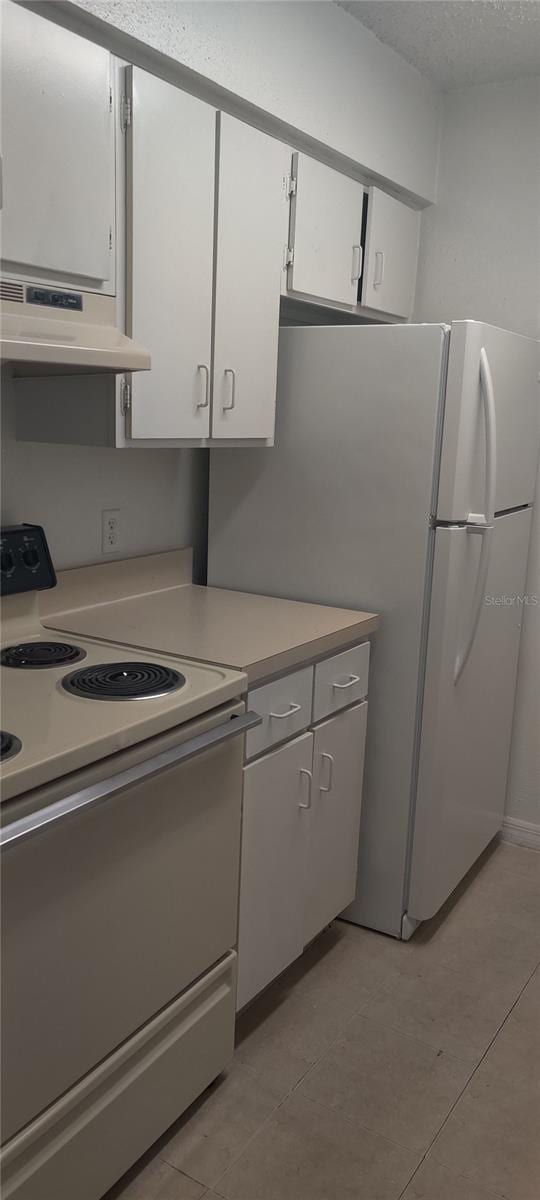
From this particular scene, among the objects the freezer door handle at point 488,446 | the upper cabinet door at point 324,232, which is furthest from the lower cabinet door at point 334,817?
the upper cabinet door at point 324,232

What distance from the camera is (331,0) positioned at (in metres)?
2.33

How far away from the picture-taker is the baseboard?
3.18m

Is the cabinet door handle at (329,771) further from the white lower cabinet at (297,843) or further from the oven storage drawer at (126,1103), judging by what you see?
the oven storage drawer at (126,1103)

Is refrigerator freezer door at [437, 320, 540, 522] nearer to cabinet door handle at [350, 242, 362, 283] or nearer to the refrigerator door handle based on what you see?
the refrigerator door handle

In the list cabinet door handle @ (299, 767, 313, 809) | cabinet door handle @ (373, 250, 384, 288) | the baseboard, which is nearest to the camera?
cabinet door handle @ (299, 767, 313, 809)

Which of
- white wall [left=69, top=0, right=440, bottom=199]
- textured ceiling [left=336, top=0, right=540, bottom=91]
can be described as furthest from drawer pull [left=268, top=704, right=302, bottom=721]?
textured ceiling [left=336, top=0, right=540, bottom=91]

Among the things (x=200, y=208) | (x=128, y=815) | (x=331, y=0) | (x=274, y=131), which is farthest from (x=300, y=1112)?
(x=331, y=0)

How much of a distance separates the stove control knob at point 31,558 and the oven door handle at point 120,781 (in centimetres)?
57

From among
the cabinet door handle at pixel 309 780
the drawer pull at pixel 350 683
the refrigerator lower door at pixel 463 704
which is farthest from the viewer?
the refrigerator lower door at pixel 463 704

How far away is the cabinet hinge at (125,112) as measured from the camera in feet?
5.82

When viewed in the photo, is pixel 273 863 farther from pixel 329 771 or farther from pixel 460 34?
pixel 460 34

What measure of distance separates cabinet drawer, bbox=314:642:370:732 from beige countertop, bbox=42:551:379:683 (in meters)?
0.04

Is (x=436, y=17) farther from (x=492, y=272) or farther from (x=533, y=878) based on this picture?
(x=533, y=878)

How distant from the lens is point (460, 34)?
8.25 ft
